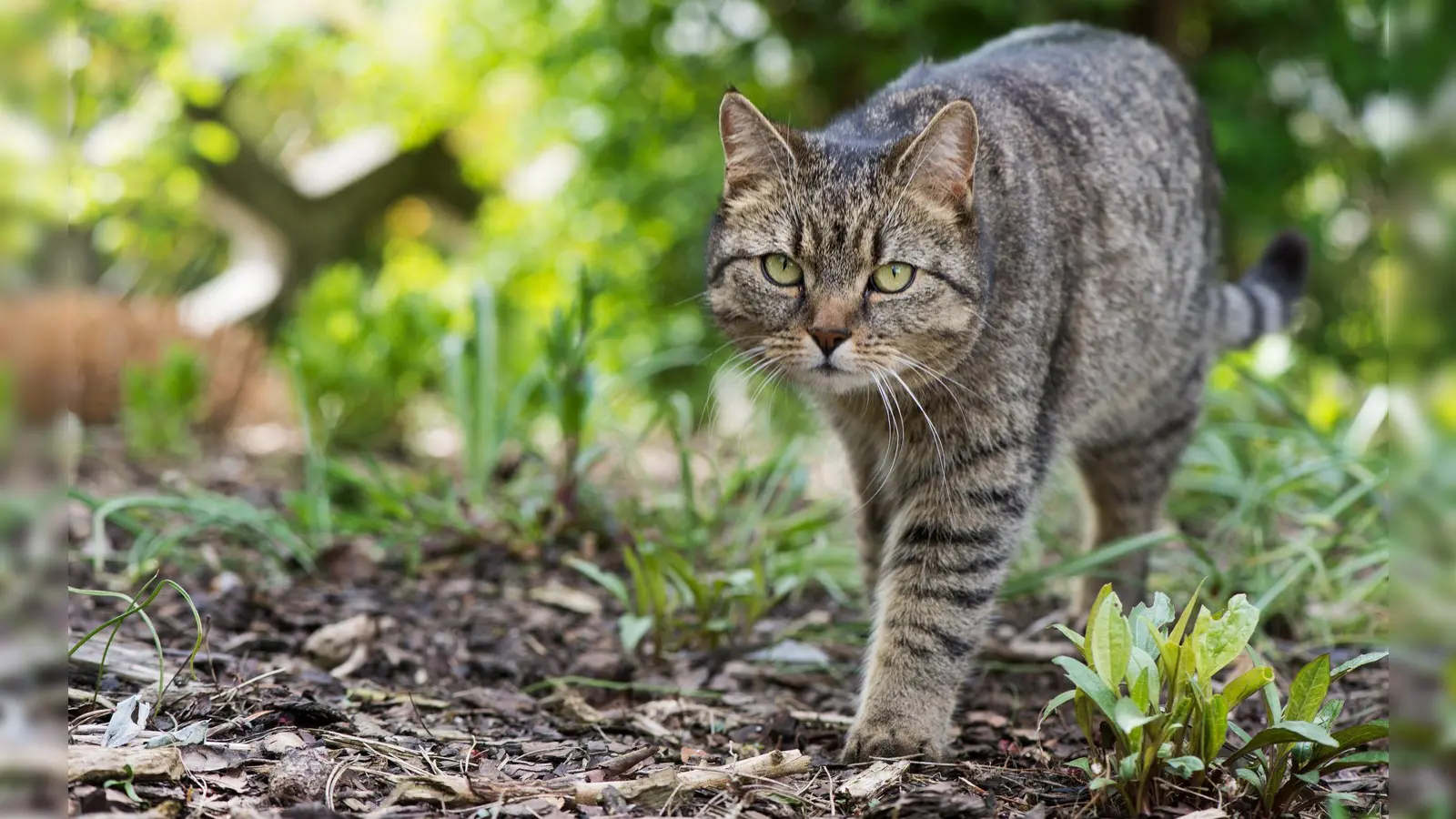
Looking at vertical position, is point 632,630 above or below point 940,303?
below

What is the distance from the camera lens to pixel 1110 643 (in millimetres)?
1790

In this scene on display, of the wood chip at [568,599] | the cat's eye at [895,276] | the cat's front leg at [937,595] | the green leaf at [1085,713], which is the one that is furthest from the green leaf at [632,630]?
the green leaf at [1085,713]

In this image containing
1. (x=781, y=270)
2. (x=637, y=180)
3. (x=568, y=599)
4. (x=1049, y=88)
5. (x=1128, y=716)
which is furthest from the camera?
(x=637, y=180)

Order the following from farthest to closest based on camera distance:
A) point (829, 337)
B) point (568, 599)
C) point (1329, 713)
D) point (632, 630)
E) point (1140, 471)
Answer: point (1140, 471) < point (568, 599) < point (632, 630) < point (829, 337) < point (1329, 713)

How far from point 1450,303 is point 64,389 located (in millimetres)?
1503

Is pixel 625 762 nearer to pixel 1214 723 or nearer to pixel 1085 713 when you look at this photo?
pixel 1085 713

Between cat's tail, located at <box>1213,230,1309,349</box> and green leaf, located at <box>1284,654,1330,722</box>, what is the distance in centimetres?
179

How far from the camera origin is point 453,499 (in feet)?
11.4

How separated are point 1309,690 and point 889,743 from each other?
0.75 meters

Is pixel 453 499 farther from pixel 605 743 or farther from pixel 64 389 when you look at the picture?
pixel 64 389

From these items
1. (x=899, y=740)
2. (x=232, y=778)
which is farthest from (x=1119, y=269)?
(x=232, y=778)

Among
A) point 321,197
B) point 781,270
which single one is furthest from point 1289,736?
point 321,197

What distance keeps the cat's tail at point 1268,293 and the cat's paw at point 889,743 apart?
177 centimetres

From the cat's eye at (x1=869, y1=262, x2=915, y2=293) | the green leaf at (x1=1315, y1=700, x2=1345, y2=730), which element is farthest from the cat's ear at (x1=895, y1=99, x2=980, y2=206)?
the green leaf at (x1=1315, y1=700, x2=1345, y2=730)
